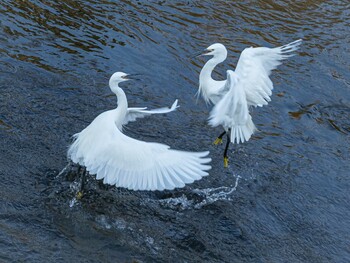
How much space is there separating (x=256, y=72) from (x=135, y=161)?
2.20 m

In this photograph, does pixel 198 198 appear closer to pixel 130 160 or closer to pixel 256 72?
pixel 130 160

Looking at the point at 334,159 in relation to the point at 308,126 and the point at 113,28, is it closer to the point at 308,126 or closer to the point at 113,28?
the point at 308,126

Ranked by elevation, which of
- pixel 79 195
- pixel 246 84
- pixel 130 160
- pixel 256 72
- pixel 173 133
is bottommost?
pixel 79 195

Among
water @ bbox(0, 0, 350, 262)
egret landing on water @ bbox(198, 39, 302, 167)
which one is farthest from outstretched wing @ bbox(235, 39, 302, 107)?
water @ bbox(0, 0, 350, 262)

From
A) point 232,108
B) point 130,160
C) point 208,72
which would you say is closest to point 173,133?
point 208,72

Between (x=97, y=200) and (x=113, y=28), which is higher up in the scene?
(x=113, y=28)

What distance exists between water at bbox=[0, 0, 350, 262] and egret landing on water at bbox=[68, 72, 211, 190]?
23.6 inches

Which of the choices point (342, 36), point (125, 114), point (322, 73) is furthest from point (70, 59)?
point (342, 36)

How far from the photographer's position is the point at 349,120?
8.64m

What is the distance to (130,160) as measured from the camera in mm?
5680

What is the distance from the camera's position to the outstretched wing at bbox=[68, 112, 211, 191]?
5.36 m

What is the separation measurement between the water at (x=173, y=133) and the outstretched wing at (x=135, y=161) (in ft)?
2.02

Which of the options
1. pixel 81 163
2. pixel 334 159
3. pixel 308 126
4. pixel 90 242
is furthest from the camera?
pixel 308 126

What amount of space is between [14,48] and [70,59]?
0.83 meters
